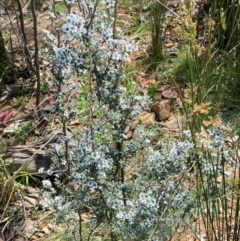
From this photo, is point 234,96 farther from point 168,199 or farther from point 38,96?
point 168,199

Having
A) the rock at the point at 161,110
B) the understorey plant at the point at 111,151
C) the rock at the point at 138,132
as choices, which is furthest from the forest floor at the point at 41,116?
the understorey plant at the point at 111,151

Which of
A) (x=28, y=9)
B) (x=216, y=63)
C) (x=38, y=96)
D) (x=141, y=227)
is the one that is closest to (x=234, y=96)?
(x=216, y=63)

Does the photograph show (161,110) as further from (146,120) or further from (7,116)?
(7,116)

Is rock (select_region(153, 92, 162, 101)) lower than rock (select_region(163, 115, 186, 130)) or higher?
higher

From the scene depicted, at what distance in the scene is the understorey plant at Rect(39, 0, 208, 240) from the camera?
164 cm

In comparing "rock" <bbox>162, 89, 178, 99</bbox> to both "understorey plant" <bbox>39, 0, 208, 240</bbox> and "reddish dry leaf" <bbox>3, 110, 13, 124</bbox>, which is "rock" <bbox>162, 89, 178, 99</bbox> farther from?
"understorey plant" <bbox>39, 0, 208, 240</bbox>

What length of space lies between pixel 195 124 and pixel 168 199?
0.32m

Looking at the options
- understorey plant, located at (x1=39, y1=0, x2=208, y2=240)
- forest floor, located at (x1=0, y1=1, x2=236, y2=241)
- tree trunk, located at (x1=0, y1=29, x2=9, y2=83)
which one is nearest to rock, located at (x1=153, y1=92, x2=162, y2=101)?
forest floor, located at (x1=0, y1=1, x2=236, y2=241)

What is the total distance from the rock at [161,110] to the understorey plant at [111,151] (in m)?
1.19

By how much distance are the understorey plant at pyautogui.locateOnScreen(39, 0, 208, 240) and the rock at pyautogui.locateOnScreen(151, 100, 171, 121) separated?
3.89ft

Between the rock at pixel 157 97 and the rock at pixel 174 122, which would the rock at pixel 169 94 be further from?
the rock at pixel 174 122

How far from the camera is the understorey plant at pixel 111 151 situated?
164cm

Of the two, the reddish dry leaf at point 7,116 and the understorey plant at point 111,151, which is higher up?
the understorey plant at point 111,151

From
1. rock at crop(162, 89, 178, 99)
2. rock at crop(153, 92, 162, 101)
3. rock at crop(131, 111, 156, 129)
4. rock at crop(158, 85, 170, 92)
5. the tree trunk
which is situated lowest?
rock at crop(131, 111, 156, 129)
